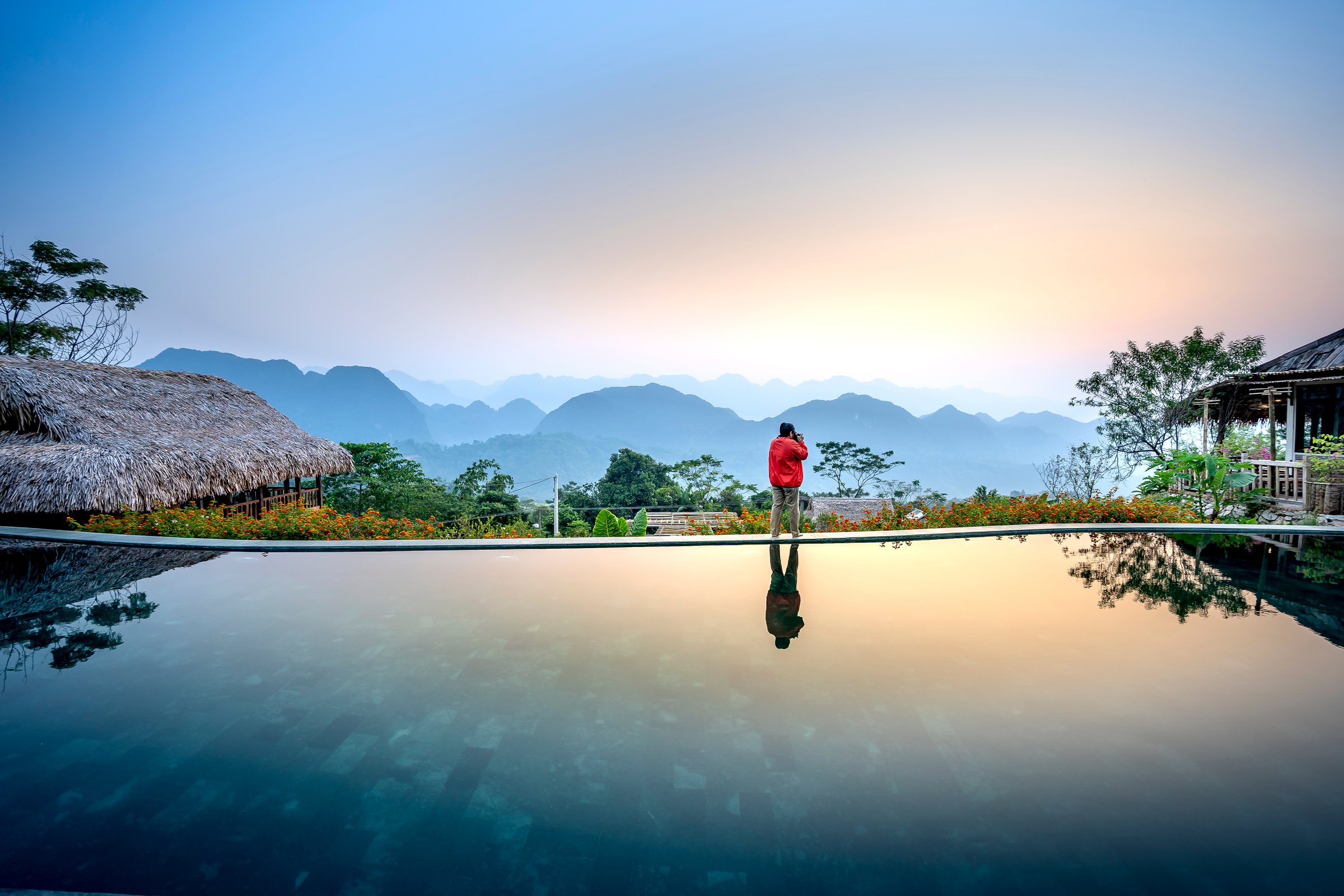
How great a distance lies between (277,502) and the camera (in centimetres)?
1299

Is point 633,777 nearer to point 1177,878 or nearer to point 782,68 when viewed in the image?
point 1177,878

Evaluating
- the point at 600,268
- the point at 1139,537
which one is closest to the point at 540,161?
the point at 600,268

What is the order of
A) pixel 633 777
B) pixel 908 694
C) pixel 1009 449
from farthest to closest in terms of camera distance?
pixel 1009 449
pixel 908 694
pixel 633 777

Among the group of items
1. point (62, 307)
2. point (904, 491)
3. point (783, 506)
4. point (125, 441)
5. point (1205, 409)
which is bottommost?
point (904, 491)

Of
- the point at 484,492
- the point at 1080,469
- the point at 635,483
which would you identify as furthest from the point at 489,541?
the point at 635,483

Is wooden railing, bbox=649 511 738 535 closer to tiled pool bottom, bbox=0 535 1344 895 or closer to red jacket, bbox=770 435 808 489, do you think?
red jacket, bbox=770 435 808 489

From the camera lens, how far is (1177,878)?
1635 millimetres

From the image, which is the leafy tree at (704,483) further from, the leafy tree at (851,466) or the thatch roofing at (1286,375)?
the thatch roofing at (1286,375)

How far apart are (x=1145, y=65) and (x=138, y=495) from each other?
18.9 meters

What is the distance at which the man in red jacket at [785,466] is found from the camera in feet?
19.5

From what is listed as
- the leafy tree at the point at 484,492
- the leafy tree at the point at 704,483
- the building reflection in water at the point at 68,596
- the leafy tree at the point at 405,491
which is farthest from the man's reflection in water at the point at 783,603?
the leafy tree at the point at 704,483

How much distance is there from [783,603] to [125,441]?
37.5 feet

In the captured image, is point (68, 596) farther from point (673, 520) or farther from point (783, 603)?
point (673, 520)

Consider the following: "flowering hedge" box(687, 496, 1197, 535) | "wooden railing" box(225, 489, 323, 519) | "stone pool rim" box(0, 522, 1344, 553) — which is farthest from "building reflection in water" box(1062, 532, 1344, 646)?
"wooden railing" box(225, 489, 323, 519)
